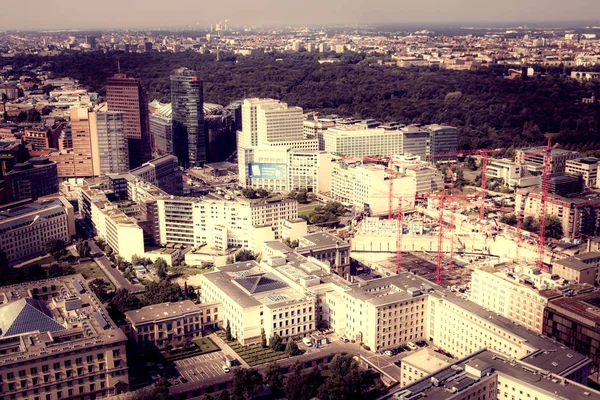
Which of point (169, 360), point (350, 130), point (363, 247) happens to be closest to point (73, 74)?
point (350, 130)

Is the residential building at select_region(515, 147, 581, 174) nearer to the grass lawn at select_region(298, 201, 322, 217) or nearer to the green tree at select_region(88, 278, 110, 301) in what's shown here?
the grass lawn at select_region(298, 201, 322, 217)

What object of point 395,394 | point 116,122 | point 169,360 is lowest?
point 169,360

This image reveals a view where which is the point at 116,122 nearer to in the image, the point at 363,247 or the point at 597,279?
the point at 363,247

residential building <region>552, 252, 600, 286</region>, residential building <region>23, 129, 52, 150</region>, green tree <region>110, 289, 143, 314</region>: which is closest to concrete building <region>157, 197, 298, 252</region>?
green tree <region>110, 289, 143, 314</region>

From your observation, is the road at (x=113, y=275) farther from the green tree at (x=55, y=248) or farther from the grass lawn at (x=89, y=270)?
the green tree at (x=55, y=248)

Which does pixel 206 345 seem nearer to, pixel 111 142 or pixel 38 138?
pixel 111 142

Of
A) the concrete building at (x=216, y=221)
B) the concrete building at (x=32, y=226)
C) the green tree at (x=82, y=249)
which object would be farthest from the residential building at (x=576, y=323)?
the concrete building at (x=32, y=226)
